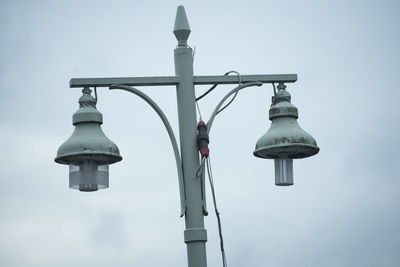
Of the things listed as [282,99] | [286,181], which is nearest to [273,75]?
[282,99]

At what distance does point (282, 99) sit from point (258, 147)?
0.61m

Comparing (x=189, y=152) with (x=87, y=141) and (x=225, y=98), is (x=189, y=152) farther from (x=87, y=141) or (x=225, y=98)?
(x=87, y=141)

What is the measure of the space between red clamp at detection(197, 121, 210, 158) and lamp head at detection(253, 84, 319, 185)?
0.55 meters

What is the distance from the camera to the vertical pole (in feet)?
29.9

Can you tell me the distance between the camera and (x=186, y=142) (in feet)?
30.9

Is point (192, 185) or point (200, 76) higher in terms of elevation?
point (200, 76)

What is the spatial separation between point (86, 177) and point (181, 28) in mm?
1670

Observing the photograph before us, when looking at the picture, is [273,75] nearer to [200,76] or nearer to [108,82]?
[200,76]

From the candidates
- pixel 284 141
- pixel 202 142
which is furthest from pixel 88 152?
pixel 284 141

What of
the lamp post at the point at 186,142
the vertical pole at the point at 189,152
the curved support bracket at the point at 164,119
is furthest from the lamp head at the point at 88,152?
the vertical pole at the point at 189,152

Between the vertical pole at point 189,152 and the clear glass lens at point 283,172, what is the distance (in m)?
0.81

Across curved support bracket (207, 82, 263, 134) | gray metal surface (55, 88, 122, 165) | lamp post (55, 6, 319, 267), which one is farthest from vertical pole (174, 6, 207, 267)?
gray metal surface (55, 88, 122, 165)

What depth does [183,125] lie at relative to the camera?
9477 mm

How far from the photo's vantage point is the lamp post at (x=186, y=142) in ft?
30.1
